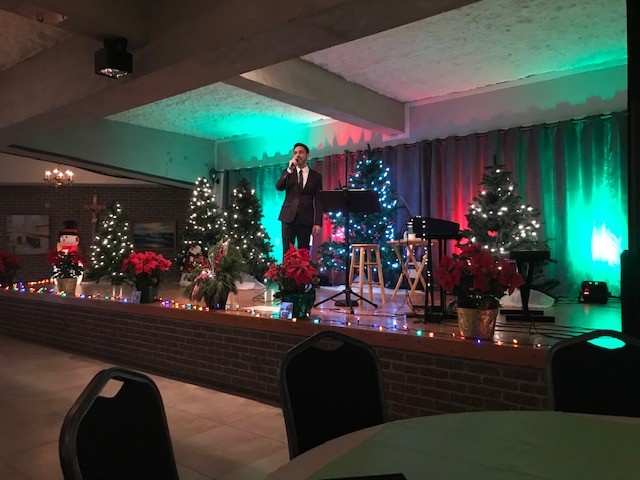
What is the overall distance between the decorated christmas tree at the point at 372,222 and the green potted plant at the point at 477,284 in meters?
4.20

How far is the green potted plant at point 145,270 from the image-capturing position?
5113mm

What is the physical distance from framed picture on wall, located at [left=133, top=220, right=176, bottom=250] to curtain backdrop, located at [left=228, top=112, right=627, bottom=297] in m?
6.22

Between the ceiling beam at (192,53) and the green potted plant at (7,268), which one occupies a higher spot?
the ceiling beam at (192,53)

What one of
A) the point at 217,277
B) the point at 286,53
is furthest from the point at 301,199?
the point at 286,53

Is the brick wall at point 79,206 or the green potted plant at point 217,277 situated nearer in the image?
the green potted plant at point 217,277

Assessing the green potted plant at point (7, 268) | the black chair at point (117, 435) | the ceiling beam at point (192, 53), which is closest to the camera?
the black chair at point (117, 435)

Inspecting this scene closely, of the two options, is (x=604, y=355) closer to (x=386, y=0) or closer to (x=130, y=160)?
(x=386, y=0)

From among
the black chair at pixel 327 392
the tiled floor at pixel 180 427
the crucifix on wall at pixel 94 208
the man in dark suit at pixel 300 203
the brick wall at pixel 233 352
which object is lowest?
the tiled floor at pixel 180 427

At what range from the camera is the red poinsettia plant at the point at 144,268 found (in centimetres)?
511

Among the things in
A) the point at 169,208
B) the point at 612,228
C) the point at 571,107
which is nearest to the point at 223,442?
the point at 612,228

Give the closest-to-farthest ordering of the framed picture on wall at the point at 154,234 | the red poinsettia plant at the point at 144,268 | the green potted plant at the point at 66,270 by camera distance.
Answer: the red poinsettia plant at the point at 144,268
the green potted plant at the point at 66,270
the framed picture on wall at the point at 154,234

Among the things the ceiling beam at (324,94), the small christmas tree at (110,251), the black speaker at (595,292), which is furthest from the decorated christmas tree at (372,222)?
the small christmas tree at (110,251)

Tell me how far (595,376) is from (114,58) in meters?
4.21

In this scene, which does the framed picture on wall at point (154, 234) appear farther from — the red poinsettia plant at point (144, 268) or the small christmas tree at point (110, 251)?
the red poinsettia plant at point (144, 268)
